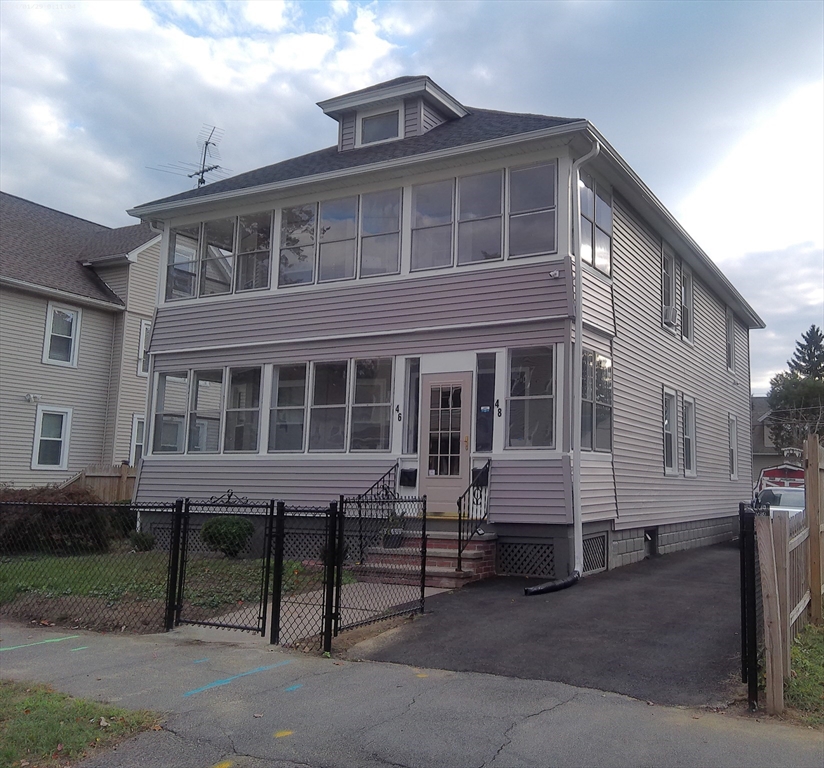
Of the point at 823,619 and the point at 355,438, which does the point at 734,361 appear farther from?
the point at 823,619

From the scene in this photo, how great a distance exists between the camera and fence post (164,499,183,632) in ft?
27.6

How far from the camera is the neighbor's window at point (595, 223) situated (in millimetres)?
12766

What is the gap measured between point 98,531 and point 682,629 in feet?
29.5

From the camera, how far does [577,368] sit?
11.8 m

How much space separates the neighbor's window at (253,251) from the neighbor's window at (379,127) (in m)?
2.61

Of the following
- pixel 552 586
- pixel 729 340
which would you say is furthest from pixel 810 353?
pixel 552 586

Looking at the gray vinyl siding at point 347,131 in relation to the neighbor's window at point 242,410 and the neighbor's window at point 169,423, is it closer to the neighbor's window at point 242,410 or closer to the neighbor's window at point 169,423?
the neighbor's window at point 242,410

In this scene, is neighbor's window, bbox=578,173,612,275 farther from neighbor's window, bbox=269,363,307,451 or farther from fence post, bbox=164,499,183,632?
fence post, bbox=164,499,183,632

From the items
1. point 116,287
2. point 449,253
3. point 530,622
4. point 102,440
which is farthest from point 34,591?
point 116,287

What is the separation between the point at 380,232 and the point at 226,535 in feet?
18.7

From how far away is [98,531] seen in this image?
41.9 ft

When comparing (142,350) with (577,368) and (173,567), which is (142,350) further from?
(173,567)

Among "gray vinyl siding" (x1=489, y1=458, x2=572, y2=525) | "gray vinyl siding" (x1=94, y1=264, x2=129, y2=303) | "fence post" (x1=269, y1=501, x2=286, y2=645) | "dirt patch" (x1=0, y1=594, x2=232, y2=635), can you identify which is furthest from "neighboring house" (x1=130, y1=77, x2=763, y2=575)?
"gray vinyl siding" (x1=94, y1=264, x2=129, y2=303)

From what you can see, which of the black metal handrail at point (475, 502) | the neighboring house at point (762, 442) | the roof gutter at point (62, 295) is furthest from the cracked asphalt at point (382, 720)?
the neighboring house at point (762, 442)
